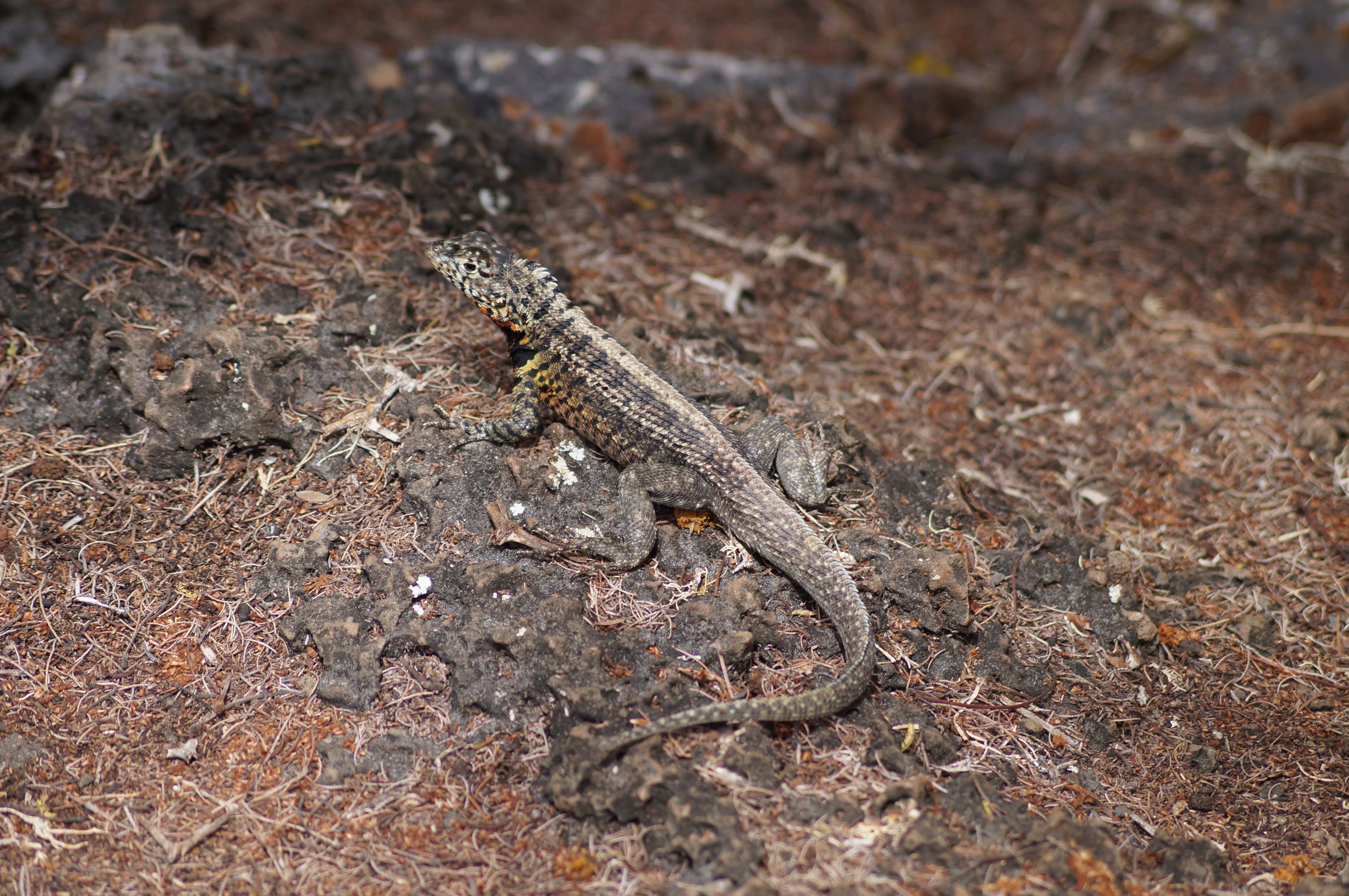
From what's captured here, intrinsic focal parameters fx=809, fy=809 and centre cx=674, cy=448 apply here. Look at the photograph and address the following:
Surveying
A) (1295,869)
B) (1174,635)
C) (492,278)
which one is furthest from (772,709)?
(492,278)

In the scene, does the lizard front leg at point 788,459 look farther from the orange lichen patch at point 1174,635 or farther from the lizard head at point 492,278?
the orange lichen patch at point 1174,635

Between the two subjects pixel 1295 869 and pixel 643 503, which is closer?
pixel 1295 869

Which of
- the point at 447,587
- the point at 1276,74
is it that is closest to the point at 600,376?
the point at 447,587

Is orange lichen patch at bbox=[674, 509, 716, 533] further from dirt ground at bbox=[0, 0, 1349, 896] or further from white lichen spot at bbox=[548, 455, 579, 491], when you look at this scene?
white lichen spot at bbox=[548, 455, 579, 491]

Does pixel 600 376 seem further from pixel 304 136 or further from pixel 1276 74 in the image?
pixel 1276 74

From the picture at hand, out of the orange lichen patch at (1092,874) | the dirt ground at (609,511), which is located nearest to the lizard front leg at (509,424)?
the dirt ground at (609,511)

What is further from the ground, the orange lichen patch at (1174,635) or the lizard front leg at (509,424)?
the lizard front leg at (509,424)

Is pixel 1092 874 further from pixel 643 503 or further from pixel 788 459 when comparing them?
pixel 643 503
